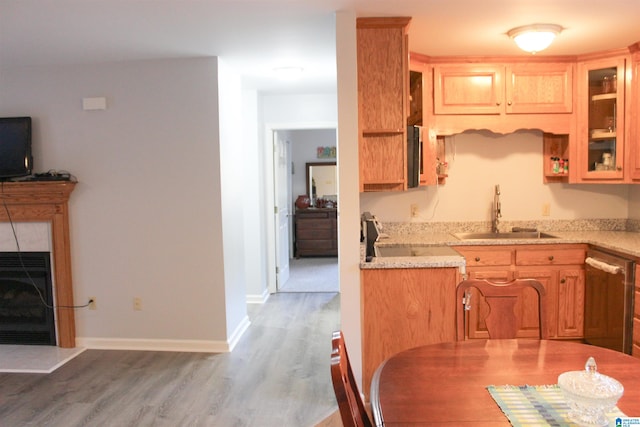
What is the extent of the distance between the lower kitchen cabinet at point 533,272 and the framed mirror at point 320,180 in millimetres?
5108

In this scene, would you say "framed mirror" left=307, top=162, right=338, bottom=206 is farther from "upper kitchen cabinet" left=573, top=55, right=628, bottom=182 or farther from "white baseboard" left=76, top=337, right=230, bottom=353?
"upper kitchen cabinet" left=573, top=55, right=628, bottom=182

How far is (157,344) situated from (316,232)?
14.5 feet

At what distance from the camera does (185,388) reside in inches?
128

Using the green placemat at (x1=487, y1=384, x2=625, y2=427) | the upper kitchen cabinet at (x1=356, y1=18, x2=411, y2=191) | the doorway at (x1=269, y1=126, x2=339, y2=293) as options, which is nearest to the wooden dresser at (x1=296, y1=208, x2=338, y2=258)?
the doorway at (x1=269, y1=126, x2=339, y2=293)

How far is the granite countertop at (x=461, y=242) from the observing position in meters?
2.82

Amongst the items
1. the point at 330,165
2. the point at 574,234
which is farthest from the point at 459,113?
the point at 330,165

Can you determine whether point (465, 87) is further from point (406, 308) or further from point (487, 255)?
point (406, 308)

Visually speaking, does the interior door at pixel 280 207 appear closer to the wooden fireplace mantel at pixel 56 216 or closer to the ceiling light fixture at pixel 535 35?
the wooden fireplace mantel at pixel 56 216

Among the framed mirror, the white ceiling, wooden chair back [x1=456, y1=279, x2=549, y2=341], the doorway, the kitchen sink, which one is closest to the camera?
→ wooden chair back [x1=456, y1=279, x2=549, y2=341]

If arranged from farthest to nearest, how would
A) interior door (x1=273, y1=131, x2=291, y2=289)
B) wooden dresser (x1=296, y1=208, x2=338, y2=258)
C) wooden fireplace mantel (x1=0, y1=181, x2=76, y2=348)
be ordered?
wooden dresser (x1=296, y1=208, x2=338, y2=258)
interior door (x1=273, y1=131, x2=291, y2=289)
wooden fireplace mantel (x1=0, y1=181, x2=76, y2=348)

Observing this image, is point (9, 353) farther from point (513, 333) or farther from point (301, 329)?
point (513, 333)

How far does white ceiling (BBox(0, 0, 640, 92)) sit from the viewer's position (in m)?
2.62

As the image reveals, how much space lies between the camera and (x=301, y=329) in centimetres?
446

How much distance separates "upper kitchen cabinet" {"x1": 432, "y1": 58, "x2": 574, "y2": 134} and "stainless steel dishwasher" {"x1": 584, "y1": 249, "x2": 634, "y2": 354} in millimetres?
1148
